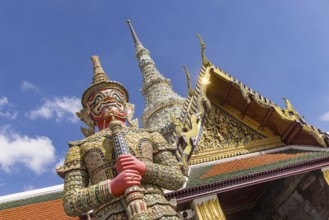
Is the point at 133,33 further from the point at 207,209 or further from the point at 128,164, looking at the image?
the point at 128,164

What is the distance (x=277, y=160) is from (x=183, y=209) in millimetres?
1813

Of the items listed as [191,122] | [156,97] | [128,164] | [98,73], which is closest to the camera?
[128,164]

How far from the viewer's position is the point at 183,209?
16.4 ft

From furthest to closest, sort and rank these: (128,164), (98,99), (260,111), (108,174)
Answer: (260,111) < (98,99) < (108,174) < (128,164)

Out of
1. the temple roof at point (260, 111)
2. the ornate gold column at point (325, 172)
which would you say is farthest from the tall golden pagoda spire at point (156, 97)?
the ornate gold column at point (325, 172)

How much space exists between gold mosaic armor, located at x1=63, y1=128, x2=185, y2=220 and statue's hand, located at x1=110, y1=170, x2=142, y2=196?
62mm

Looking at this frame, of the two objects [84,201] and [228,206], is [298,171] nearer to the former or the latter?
[228,206]

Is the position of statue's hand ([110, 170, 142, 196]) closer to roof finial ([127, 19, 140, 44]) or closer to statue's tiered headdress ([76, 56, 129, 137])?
statue's tiered headdress ([76, 56, 129, 137])

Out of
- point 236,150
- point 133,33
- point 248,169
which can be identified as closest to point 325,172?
point 248,169

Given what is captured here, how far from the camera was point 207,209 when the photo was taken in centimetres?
456

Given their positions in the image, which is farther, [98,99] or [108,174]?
[98,99]

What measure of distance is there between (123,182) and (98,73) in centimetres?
174

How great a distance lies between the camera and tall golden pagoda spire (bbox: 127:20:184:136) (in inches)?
579

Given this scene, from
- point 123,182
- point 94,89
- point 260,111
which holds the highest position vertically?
point 260,111
